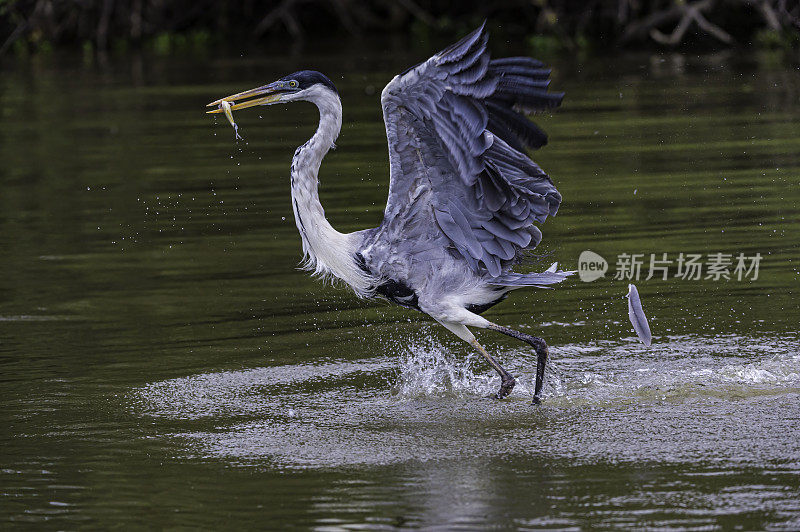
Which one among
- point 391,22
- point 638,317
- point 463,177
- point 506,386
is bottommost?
point 506,386

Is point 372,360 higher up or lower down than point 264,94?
lower down

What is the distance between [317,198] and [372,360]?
A: 3.39 feet

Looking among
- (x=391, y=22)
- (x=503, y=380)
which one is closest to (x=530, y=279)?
(x=503, y=380)

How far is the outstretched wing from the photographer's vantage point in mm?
5551

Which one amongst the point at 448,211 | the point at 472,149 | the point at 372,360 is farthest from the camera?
the point at 372,360

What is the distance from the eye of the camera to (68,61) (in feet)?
77.0

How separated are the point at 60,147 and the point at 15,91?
18.3 feet

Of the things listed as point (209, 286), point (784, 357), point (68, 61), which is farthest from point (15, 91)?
point (784, 357)

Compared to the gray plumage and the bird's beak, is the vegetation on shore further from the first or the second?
the bird's beak

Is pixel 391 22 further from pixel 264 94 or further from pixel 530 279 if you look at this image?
pixel 530 279

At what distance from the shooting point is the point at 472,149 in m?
5.68

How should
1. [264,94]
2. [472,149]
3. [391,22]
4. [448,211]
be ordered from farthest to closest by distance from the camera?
[391,22]
[264,94]
[448,211]
[472,149]

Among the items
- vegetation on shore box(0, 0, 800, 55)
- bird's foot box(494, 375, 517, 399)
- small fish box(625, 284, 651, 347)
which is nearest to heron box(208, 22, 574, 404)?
bird's foot box(494, 375, 517, 399)

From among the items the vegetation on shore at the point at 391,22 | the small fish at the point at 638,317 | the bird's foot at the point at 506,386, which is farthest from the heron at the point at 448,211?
the vegetation on shore at the point at 391,22
